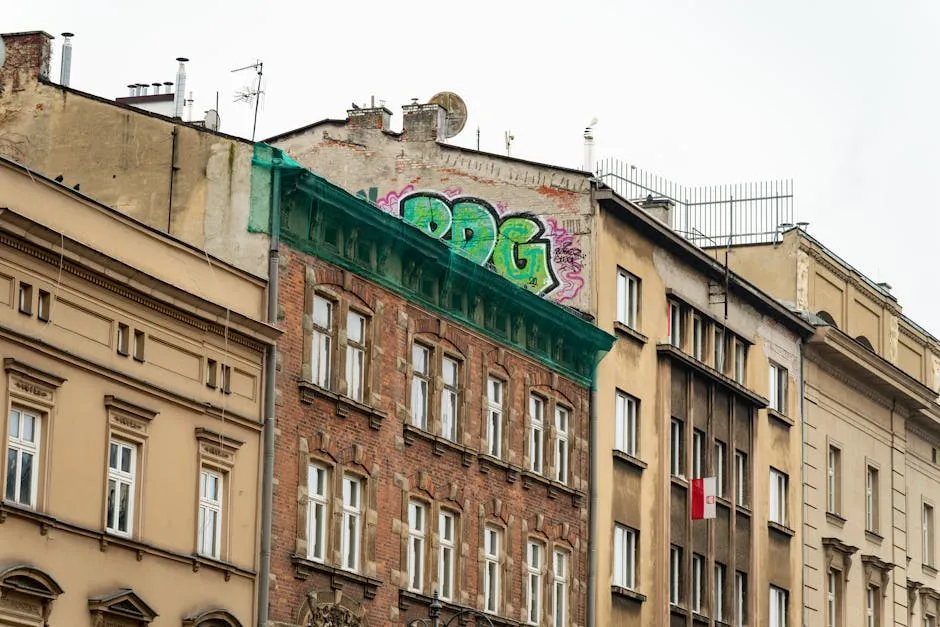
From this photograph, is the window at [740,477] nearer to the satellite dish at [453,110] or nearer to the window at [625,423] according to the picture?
the window at [625,423]

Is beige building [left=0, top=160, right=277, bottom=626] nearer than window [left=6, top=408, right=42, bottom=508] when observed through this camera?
No

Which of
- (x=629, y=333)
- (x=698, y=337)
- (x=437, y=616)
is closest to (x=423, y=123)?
(x=629, y=333)

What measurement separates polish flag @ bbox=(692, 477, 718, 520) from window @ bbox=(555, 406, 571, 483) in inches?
247

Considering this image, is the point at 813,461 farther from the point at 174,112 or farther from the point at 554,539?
Answer: the point at 174,112

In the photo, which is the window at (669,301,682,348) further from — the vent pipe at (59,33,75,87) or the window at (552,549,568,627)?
the vent pipe at (59,33,75,87)

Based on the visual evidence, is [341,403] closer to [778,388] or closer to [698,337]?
[698,337]

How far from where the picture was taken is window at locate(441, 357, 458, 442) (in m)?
43.4

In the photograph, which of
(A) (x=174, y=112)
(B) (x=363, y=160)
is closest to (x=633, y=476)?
(B) (x=363, y=160)

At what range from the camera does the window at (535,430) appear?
4691 cm

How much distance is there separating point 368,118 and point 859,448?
70.8ft

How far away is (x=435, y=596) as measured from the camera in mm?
40156

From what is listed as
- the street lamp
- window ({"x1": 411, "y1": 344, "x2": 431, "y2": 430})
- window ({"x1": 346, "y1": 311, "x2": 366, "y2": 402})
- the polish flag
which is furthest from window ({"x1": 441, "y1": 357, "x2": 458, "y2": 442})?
the polish flag

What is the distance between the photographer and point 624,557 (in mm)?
50688

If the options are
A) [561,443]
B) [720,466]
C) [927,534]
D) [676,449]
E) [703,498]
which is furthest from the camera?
[927,534]
